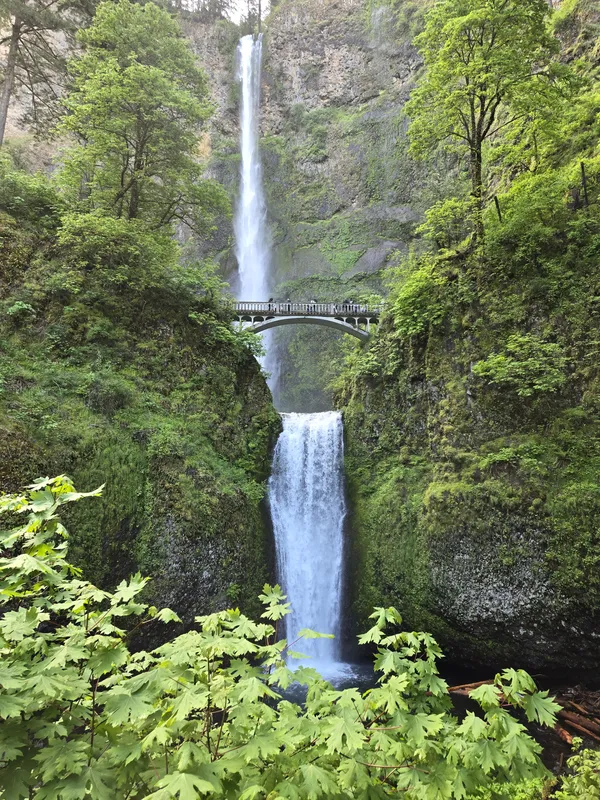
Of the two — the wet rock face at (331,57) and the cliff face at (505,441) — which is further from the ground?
the wet rock face at (331,57)

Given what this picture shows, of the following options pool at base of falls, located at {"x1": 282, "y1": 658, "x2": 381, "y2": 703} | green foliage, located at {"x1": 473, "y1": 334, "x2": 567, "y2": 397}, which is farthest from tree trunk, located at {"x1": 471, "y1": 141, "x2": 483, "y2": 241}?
pool at base of falls, located at {"x1": 282, "y1": 658, "x2": 381, "y2": 703}

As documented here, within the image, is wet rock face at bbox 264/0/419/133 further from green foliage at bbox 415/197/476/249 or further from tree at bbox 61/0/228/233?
green foliage at bbox 415/197/476/249

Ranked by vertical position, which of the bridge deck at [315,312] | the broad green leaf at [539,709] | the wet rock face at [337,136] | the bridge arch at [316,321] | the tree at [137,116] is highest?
the wet rock face at [337,136]

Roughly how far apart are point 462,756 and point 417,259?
46.6ft

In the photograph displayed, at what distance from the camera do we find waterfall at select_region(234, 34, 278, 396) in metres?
29.7

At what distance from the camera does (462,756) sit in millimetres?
2002

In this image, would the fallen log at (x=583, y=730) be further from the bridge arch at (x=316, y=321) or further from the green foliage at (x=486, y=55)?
the bridge arch at (x=316, y=321)

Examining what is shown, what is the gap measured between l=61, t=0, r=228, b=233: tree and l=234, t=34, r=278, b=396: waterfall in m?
14.9

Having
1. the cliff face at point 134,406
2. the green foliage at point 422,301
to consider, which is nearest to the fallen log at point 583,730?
the cliff face at point 134,406

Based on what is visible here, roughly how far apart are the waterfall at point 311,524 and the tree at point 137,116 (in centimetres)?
826

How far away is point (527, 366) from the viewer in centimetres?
887

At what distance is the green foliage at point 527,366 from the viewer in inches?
336

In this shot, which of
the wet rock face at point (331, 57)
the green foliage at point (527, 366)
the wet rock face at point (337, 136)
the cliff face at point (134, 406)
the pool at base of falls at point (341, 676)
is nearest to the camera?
the cliff face at point (134, 406)

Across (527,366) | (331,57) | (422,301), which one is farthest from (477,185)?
(331,57)
